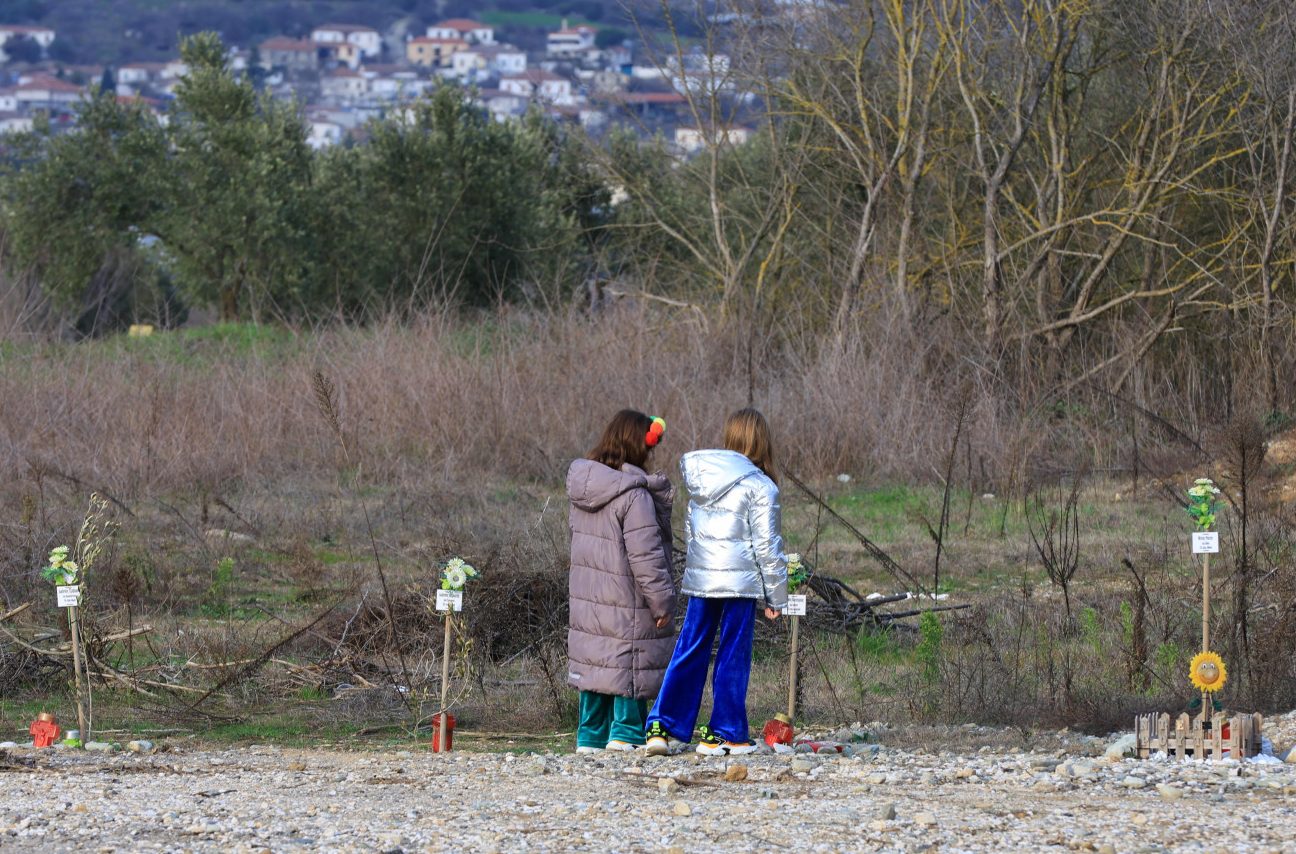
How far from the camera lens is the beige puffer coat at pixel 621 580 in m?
6.97

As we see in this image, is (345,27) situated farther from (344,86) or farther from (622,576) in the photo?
(622,576)

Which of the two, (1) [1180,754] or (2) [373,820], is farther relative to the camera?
(1) [1180,754]

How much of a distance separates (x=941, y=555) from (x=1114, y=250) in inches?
298

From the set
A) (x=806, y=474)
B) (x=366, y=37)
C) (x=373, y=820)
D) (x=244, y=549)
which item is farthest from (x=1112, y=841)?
(x=366, y=37)

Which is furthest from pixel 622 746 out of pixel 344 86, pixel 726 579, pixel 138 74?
pixel 344 86

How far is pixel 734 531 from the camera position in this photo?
696cm

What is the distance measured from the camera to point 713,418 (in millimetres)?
17766

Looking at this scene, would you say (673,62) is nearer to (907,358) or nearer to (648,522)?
(907,358)

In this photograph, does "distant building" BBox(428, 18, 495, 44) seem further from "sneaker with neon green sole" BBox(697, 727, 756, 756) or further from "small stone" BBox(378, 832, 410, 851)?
"small stone" BBox(378, 832, 410, 851)

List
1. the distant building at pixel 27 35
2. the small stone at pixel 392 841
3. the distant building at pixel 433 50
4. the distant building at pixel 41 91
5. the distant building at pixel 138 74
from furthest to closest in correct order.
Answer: the distant building at pixel 27 35 < the distant building at pixel 433 50 < the distant building at pixel 138 74 < the distant building at pixel 41 91 < the small stone at pixel 392 841

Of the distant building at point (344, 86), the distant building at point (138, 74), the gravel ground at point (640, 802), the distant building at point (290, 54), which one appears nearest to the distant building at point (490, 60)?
the distant building at point (344, 86)

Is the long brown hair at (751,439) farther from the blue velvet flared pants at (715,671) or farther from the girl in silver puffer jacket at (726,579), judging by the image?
the blue velvet flared pants at (715,671)

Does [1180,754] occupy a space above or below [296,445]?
below

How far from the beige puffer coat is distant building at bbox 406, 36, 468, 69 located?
155760 millimetres
